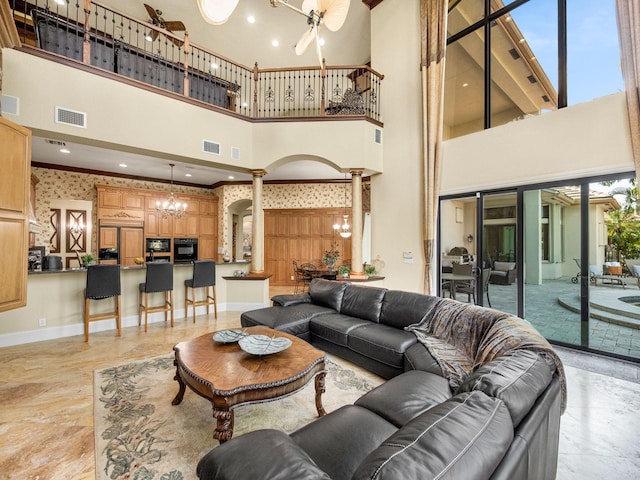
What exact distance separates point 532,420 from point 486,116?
4787 millimetres

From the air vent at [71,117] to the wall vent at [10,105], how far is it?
1.18 ft

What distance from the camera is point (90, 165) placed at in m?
6.93

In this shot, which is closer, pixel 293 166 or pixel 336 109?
pixel 336 109

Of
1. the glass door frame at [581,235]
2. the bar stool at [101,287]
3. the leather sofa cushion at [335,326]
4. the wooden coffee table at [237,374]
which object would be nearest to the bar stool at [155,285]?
the bar stool at [101,287]

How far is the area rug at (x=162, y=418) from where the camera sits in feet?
6.14

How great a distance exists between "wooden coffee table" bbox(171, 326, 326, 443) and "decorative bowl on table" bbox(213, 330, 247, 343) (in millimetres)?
48

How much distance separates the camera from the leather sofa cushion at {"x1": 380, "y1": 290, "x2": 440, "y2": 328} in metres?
3.25

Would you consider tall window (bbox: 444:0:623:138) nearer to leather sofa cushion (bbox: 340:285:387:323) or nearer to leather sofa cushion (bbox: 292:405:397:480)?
leather sofa cushion (bbox: 340:285:387:323)

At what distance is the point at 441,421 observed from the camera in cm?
98

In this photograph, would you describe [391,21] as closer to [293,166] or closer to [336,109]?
[336,109]

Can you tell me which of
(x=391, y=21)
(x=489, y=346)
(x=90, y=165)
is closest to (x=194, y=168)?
(x=90, y=165)

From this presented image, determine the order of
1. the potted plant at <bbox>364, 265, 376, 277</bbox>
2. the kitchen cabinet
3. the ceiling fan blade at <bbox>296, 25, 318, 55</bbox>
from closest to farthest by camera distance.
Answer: the ceiling fan blade at <bbox>296, 25, 318, 55</bbox>
the potted plant at <bbox>364, 265, 376, 277</bbox>
the kitchen cabinet

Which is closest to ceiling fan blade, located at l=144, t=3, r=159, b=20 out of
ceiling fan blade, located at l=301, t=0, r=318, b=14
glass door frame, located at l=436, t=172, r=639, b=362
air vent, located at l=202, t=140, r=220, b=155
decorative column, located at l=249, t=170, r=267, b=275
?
air vent, located at l=202, t=140, r=220, b=155

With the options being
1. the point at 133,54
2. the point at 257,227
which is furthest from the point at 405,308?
the point at 133,54
